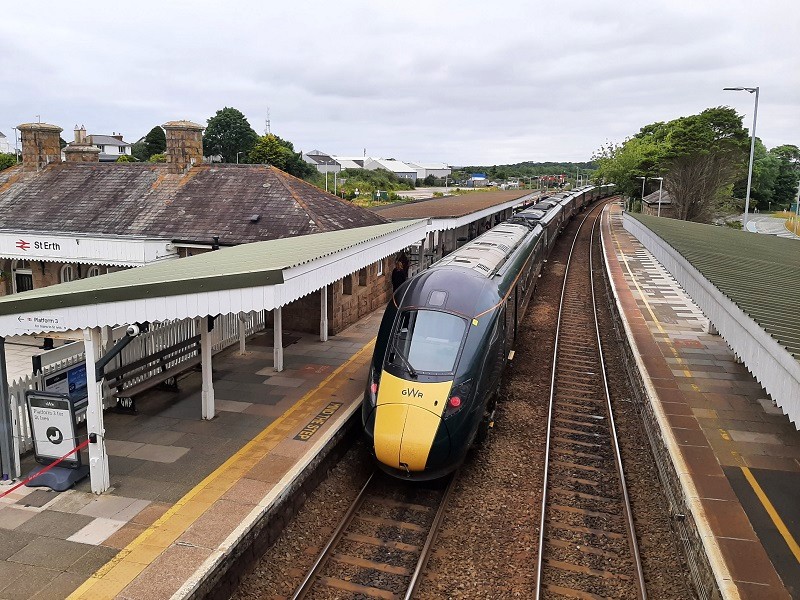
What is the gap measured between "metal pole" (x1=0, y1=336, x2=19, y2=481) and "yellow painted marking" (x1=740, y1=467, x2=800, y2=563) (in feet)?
30.1

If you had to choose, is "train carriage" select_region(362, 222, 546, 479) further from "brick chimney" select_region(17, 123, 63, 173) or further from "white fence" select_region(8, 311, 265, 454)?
"brick chimney" select_region(17, 123, 63, 173)

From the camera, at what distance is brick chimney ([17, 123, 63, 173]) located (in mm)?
20625

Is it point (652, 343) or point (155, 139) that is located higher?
point (155, 139)

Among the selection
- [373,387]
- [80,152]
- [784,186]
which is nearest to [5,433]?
[373,387]

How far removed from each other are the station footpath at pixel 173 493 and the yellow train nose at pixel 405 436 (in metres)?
1.09

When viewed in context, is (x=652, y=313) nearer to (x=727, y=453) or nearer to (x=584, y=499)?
(x=727, y=453)

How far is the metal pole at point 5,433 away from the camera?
7660mm

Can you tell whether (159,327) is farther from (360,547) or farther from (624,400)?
(624,400)

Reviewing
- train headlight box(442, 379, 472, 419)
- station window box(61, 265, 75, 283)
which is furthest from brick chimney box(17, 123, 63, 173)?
train headlight box(442, 379, 472, 419)

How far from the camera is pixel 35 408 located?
7.94 metres

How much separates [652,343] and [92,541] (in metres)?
12.9

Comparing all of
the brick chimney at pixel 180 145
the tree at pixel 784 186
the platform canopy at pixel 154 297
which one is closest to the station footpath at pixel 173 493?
the platform canopy at pixel 154 297

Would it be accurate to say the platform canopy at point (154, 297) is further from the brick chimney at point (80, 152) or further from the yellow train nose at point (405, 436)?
the brick chimney at point (80, 152)

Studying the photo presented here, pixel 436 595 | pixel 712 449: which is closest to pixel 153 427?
pixel 436 595
